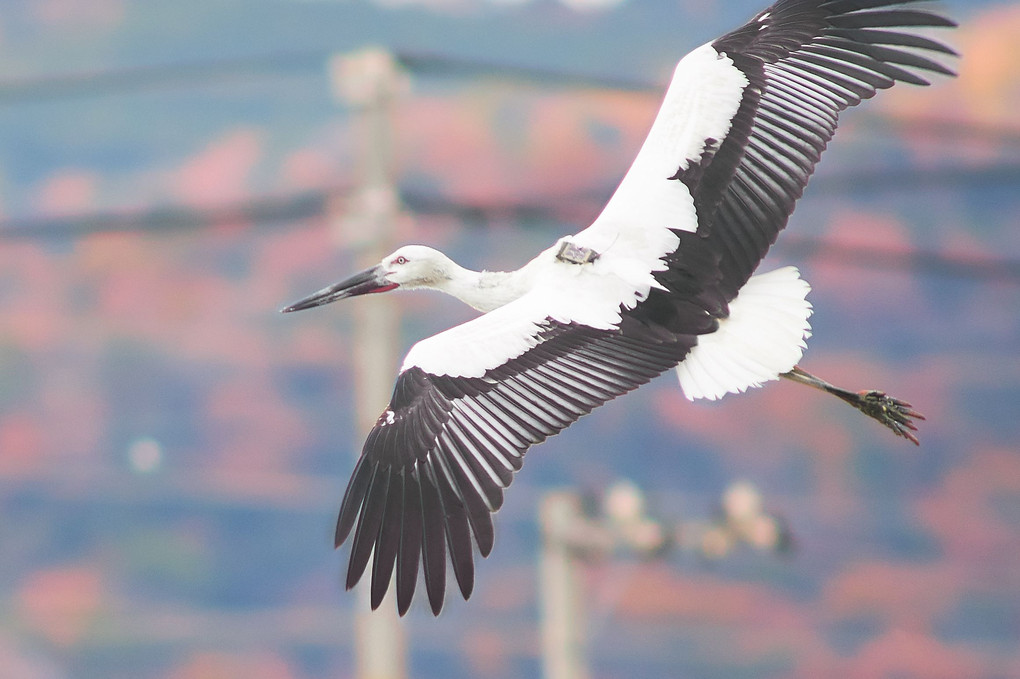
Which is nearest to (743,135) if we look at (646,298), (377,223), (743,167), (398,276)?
(743,167)

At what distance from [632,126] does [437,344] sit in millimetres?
17950

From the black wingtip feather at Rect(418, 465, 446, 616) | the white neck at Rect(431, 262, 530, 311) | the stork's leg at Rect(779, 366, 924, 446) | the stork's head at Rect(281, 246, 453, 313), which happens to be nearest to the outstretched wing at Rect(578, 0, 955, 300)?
the white neck at Rect(431, 262, 530, 311)

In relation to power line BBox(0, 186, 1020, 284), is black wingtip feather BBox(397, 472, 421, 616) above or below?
below

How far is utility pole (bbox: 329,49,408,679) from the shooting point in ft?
42.9

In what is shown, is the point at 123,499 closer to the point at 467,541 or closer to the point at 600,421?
the point at 600,421

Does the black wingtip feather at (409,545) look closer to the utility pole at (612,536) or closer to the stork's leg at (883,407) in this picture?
the stork's leg at (883,407)

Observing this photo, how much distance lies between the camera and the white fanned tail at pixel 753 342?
6324 mm

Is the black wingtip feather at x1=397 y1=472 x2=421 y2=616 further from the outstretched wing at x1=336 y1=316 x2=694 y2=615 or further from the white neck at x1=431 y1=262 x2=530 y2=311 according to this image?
the white neck at x1=431 y1=262 x2=530 y2=311

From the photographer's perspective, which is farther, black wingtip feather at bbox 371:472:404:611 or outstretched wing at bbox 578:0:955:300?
outstretched wing at bbox 578:0:955:300

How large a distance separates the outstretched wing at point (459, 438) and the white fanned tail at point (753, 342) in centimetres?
18

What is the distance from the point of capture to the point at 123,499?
71.2ft

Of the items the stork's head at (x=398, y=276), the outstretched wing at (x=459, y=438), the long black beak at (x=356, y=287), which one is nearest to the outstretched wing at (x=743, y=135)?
the outstretched wing at (x=459, y=438)

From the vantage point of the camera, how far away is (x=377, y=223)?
42.8 feet

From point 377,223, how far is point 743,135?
6.75 m
